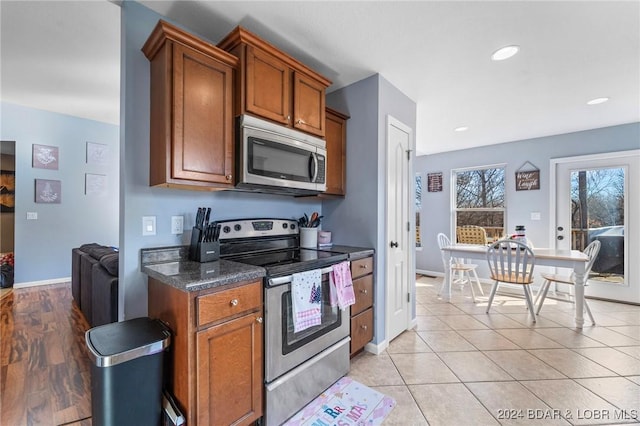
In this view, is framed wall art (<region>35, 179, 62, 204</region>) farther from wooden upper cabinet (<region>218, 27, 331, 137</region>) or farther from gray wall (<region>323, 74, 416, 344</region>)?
gray wall (<region>323, 74, 416, 344</region>)

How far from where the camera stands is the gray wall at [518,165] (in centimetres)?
398

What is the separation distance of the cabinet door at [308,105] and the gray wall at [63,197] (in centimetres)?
423

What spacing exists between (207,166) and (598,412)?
275cm

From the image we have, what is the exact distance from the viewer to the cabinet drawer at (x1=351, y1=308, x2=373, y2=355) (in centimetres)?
219

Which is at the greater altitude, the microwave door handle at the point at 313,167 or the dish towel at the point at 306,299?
the microwave door handle at the point at 313,167

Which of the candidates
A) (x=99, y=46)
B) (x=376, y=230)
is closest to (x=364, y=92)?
(x=376, y=230)

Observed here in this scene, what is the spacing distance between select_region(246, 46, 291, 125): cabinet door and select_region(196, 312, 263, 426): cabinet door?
1268 millimetres

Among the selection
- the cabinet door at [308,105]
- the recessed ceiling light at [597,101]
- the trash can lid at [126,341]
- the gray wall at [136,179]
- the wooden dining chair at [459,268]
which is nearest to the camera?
the trash can lid at [126,341]

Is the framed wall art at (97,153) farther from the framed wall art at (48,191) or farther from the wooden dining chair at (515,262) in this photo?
the wooden dining chair at (515,262)

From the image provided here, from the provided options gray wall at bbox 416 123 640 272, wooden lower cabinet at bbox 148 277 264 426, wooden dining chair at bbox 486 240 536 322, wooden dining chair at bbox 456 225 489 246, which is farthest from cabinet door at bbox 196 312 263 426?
gray wall at bbox 416 123 640 272

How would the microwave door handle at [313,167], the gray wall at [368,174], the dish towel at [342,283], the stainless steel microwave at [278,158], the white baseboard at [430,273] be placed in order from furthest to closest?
the white baseboard at [430,273]
the gray wall at [368,174]
the microwave door handle at [313,167]
the dish towel at [342,283]
the stainless steel microwave at [278,158]

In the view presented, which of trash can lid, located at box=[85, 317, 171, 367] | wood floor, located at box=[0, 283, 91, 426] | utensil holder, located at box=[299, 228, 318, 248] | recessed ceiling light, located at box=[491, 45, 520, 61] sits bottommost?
wood floor, located at box=[0, 283, 91, 426]

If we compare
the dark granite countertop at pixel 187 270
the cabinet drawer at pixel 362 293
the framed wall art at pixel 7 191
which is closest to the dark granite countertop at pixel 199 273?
the dark granite countertop at pixel 187 270

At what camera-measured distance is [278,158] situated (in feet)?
6.25
